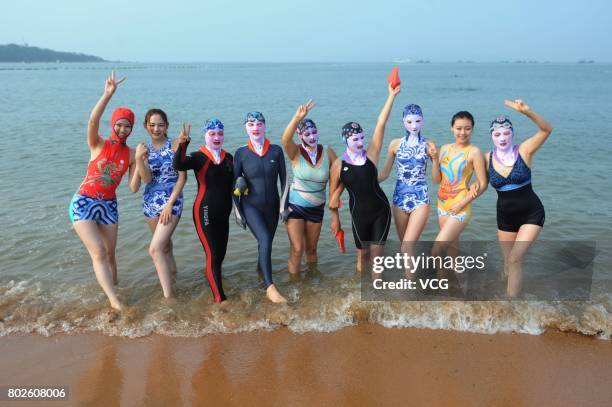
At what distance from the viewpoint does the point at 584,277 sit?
6457 mm

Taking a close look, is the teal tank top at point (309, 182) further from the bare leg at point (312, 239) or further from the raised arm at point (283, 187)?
the bare leg at point (312, 239)

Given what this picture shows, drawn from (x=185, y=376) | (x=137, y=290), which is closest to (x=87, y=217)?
(x=137, y=290)

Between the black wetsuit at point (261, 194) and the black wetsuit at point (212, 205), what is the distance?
19cm

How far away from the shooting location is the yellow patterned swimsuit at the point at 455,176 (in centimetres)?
570

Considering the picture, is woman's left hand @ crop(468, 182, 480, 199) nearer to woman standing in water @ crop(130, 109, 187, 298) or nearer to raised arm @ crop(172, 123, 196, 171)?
raised arm @ crop(172, 123, 196, 171)

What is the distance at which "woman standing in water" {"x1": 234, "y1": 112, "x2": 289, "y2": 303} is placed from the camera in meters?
5.79

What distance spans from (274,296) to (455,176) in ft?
8.68

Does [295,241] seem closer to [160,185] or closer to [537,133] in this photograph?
[160,185]

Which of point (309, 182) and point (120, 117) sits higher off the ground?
point (120, 117)

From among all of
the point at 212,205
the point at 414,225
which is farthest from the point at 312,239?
the point at 212,205

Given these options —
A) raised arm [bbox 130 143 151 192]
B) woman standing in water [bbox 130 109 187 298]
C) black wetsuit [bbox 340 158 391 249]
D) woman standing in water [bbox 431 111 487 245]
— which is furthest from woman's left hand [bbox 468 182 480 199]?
raised arm [bbox 130 143 151 192]

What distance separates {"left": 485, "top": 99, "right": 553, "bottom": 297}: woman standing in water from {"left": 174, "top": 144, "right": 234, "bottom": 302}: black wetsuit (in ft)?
Result: 10.3

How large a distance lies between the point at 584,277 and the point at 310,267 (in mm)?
3769

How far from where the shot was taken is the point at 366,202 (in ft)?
19.3
